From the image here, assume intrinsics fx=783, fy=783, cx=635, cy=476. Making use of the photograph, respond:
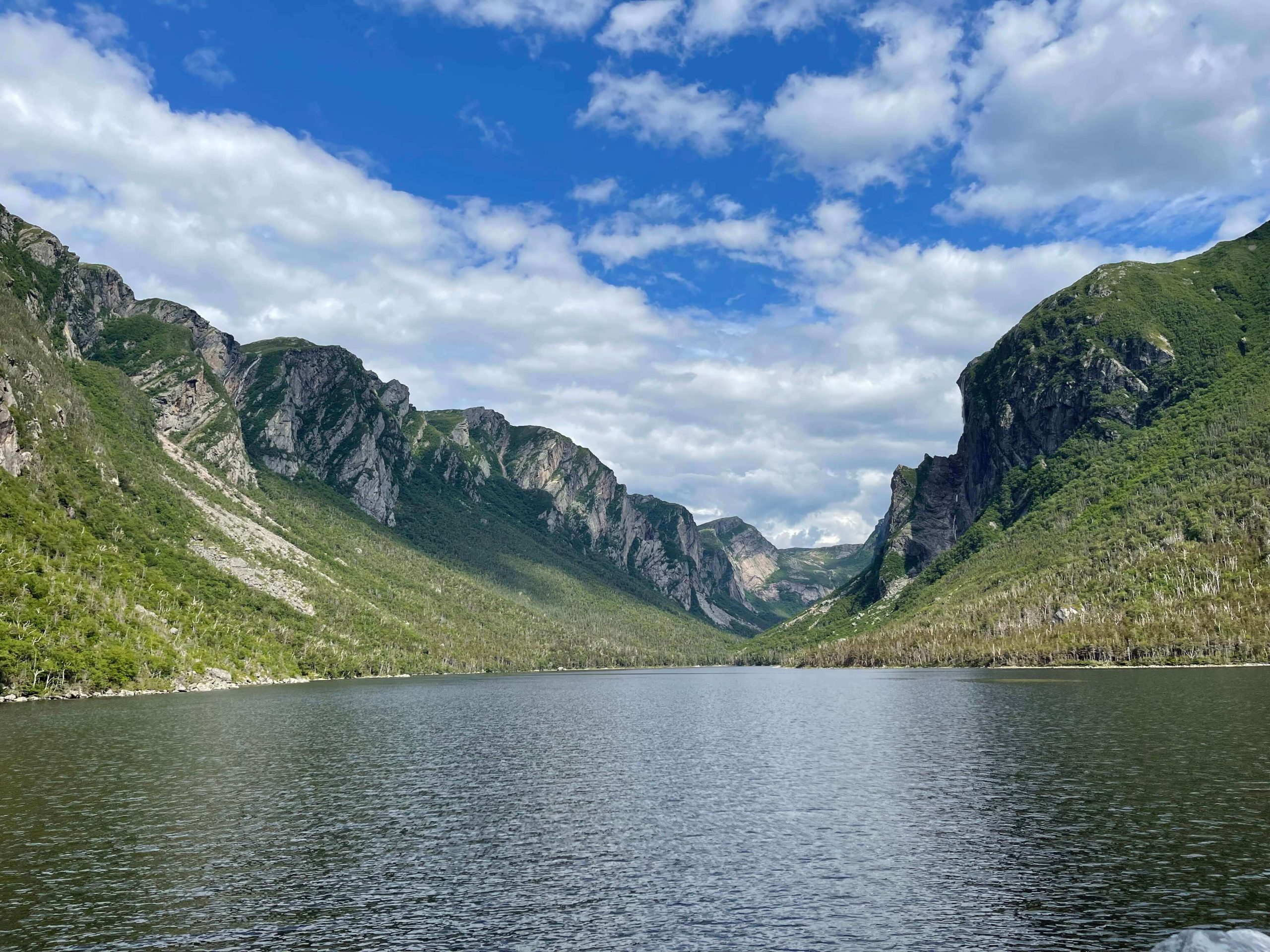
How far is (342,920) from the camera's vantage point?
34688mm

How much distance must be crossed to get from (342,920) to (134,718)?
10724 cm

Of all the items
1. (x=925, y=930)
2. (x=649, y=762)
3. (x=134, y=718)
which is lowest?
(x=134, y=718)

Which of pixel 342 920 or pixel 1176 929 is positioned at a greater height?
pixel 1176 929

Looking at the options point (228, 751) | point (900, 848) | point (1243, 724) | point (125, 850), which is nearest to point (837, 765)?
point (900, 848)

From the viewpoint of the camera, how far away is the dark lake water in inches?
1314

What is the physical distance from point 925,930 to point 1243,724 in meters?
78.0

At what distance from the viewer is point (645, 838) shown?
49.2m

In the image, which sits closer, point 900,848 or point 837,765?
point 900,848

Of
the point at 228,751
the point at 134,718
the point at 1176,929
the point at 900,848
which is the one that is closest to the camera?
the point at 1176,929

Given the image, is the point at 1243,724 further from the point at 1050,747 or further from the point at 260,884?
the point at 260,884

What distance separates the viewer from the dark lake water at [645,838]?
33.4m

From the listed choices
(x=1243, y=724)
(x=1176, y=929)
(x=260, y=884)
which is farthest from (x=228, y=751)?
(x=1243, y=724)

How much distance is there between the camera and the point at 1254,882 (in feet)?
119

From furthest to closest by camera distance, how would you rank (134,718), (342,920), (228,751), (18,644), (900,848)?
1. (18,644)
2. (134,718)
3. (228,751)
4. (900,848)
5. (342,920)
